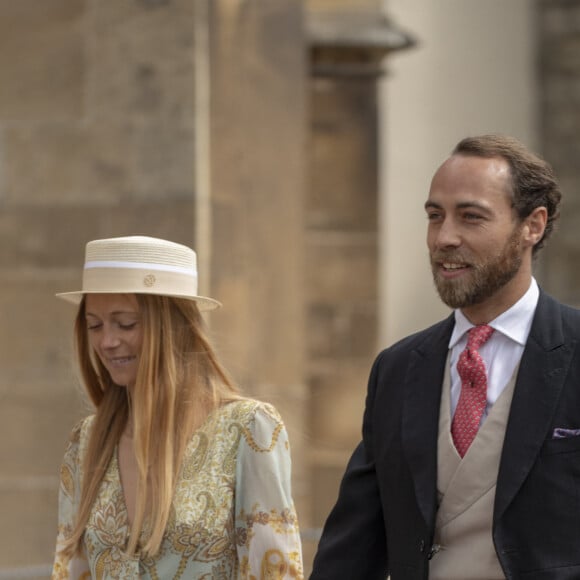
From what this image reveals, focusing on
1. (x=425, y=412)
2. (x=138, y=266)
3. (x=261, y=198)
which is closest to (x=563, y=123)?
(x=261, y=198)

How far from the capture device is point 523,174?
375cm

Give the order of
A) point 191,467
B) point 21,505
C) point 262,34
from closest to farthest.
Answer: point 191,467 < point 21,505 < point 262,34

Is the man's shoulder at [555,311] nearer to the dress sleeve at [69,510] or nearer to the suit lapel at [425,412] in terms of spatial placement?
the suit lapel at [425,412]

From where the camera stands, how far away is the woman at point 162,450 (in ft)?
12.7

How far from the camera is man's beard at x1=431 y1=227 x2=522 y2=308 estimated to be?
3656 mm

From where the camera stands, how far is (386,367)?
13.2 ft

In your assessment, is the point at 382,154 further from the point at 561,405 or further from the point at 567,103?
the point at 561,405

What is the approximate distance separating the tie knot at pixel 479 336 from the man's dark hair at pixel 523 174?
0.23m

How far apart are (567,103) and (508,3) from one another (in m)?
1.01

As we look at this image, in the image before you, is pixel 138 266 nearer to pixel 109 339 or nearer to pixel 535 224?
pixel 109 339

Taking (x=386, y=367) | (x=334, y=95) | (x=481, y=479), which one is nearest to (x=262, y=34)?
(x=334, y=95)

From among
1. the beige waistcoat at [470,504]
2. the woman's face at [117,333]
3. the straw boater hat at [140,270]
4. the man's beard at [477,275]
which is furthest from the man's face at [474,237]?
the woman's face at [117,333]

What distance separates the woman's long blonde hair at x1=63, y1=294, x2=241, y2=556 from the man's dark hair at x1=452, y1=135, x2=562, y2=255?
0.87m

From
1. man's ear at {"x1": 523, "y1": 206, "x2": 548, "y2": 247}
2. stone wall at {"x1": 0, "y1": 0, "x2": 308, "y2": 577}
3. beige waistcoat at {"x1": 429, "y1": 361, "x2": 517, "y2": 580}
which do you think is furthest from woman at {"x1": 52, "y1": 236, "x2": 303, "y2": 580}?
stone wall at {"x1": 0, "y1": 0, "x2": 308, "y2": 577}
